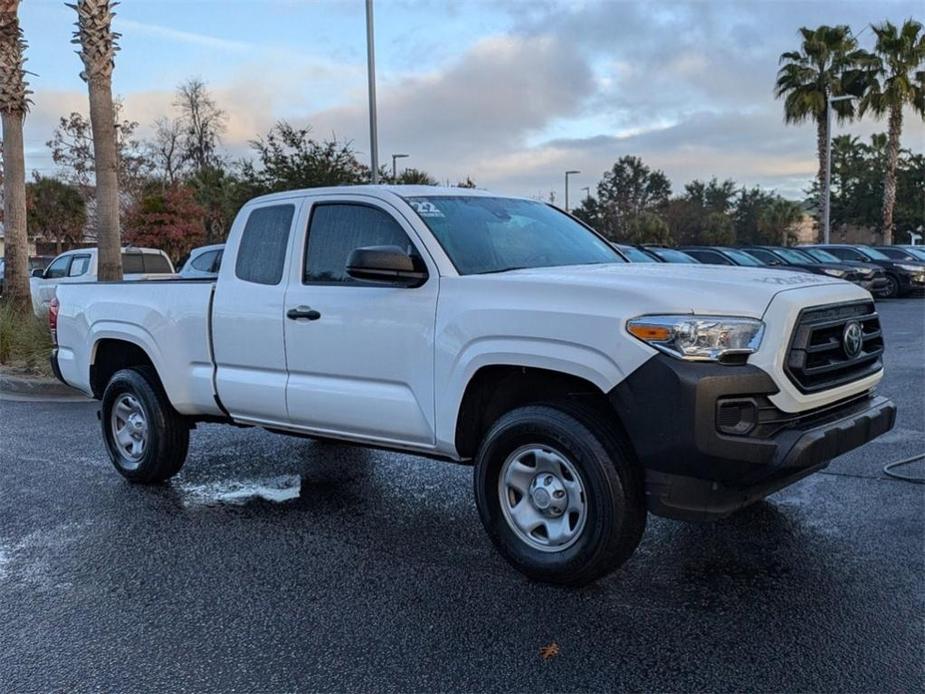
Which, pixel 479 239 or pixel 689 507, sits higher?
pixel 479 239

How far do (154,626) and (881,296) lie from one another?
81.9 feet

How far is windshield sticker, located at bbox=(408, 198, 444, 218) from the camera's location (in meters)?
4.79

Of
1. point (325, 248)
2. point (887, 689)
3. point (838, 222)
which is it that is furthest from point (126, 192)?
point (838, 222)

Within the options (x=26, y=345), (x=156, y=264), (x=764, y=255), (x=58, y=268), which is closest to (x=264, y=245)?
(x=26, y=345)

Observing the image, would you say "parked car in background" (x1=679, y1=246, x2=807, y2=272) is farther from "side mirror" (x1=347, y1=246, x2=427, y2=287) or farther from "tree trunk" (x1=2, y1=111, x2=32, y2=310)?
"side mirror" (x1=347, y1=246, x2=427, y2=287)

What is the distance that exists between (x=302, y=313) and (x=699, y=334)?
239cm

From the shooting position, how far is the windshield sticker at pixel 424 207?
4.79 meters

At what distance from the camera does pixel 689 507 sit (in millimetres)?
3689

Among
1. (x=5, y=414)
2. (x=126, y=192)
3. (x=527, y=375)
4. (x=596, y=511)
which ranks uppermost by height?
(x=126, y=192)

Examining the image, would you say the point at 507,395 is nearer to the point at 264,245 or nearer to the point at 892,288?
the point at 264,245

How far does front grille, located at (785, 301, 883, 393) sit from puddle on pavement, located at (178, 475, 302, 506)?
344 centimetres

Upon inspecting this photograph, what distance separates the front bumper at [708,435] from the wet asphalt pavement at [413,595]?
0.56m

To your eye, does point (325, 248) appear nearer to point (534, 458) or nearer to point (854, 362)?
point (534, 458)

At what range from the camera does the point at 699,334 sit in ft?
11.9
